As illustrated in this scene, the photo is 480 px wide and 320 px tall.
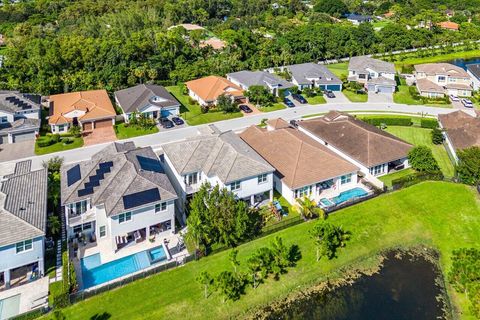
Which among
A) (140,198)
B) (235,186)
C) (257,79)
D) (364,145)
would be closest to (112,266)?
(140,198)

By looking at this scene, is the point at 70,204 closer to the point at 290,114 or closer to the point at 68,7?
the point at 290,114

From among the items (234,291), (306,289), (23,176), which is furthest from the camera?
(23,176)

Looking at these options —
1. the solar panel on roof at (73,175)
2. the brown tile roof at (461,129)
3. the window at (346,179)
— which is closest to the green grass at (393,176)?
the window at (346,179)

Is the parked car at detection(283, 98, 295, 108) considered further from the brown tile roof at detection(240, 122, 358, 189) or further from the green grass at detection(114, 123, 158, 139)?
the green grass at detection(114, 123, 158, 139)

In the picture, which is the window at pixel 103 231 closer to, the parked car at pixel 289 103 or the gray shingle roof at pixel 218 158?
the gray shingle roof at pixel 218 158

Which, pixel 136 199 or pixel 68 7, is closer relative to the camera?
pixel 136 199

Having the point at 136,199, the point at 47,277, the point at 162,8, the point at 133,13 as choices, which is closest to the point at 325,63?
the point at 133,13

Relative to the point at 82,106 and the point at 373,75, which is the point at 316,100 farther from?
the point at 82,106
